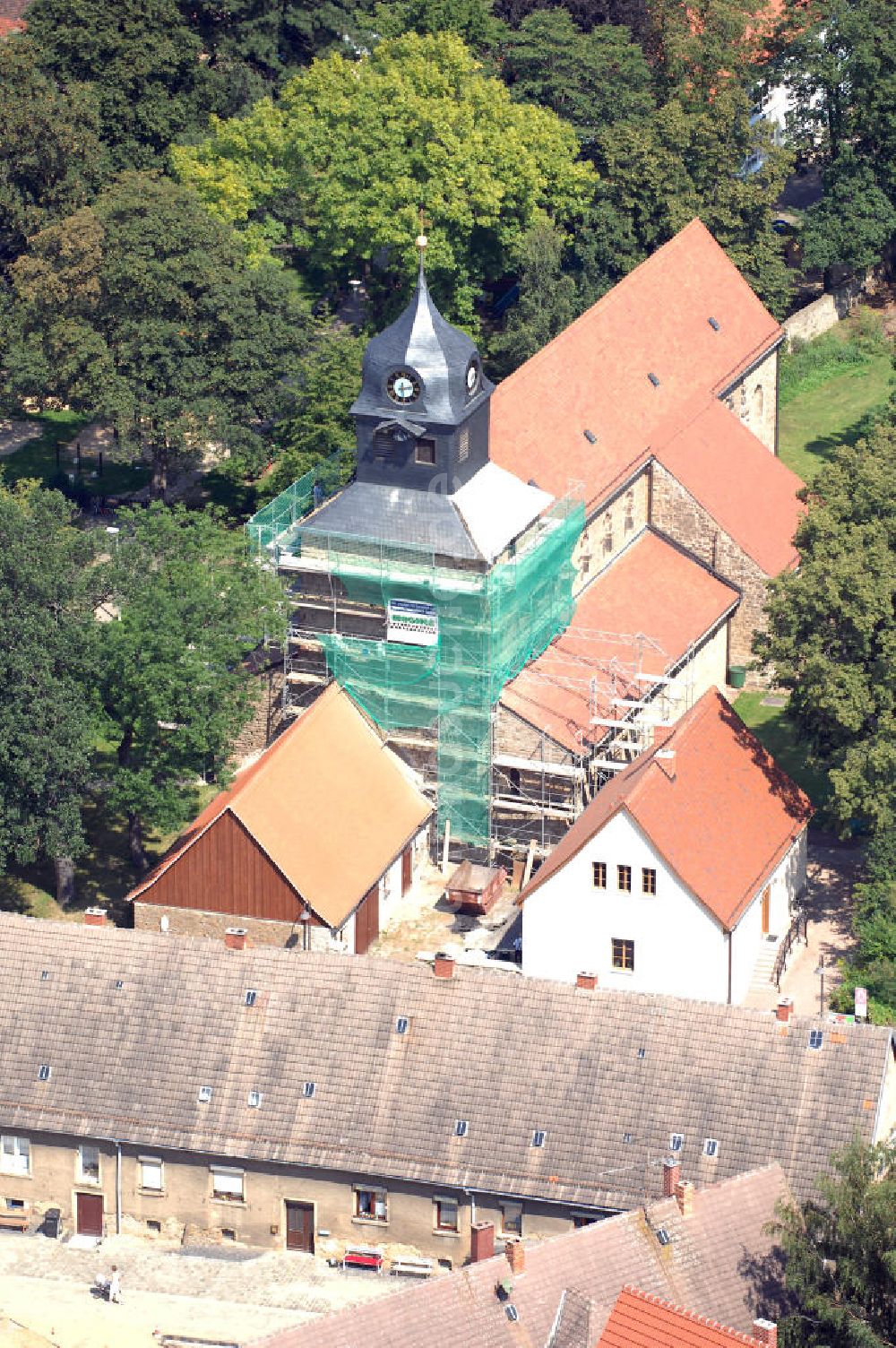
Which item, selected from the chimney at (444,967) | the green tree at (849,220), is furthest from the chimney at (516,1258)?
the green tree at (849,220)

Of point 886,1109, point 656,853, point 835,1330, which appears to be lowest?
point 835,1330

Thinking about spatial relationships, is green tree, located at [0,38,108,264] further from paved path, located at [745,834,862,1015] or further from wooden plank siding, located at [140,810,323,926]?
paved path, located at [745,834,862,1015]

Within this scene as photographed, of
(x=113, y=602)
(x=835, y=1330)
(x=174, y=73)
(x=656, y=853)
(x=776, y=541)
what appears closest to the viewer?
(x=835, y=1330)

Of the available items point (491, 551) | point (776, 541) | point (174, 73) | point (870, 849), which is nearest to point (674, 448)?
point (776, 541)

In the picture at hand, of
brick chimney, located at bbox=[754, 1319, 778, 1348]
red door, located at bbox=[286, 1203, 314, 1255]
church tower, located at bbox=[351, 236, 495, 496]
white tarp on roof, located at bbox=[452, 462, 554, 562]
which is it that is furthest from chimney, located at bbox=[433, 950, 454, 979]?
church tower, located at bbox=[351, 236, 495, 496]

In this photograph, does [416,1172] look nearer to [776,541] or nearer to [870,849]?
[870,849]

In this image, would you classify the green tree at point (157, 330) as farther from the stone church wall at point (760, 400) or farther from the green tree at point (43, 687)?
the stone church wall at point (760, 400)

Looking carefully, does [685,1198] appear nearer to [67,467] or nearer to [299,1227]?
[299,1227]

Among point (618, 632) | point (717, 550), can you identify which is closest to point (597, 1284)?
point (618, 632)
